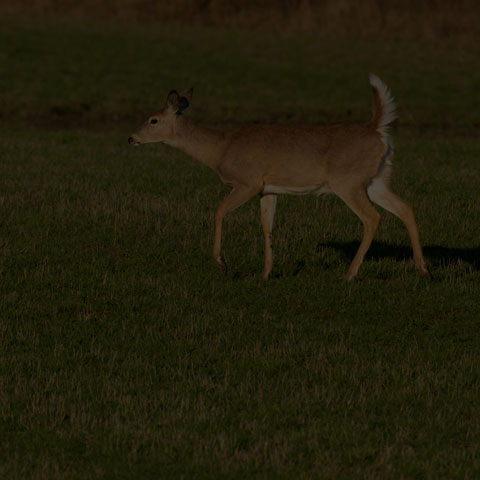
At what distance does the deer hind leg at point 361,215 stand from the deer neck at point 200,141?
146 centimetres

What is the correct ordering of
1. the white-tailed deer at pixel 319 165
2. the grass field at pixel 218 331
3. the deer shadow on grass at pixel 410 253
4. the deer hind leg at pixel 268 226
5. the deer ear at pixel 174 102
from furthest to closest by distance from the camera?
the deer shadow on grass at pixel 410 253 → the deer ear at pixel 174 102 → the deer hind leg at pixel 268 226 → the white-tailed deer at pixel 319 165 → the grass field at pixel 218 331

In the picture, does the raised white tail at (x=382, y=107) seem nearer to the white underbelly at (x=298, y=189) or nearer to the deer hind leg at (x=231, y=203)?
the white underbelly at (x=298, y=189)

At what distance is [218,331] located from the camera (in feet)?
33.3

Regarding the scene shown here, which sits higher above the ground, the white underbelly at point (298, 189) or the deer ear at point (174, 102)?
the deer ear at point (174, 102)

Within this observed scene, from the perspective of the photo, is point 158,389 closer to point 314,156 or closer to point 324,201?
point 314,156

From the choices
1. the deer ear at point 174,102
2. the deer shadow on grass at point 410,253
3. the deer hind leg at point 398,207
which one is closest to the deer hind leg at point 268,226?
the deer hind leg at point 398,207

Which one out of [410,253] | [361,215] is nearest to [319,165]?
[361,215]

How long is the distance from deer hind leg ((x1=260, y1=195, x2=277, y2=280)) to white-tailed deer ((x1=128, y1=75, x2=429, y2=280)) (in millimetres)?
16

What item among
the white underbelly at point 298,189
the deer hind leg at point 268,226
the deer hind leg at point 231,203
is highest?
the white underbelly at point 298,189

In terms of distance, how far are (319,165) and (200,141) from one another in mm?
1424

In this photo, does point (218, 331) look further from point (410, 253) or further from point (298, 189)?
point (410, 253)

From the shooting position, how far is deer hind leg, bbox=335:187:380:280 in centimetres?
1185

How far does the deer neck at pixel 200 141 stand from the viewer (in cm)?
1223

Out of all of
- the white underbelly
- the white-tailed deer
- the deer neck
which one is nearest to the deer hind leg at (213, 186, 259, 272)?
the white-tailed deer
